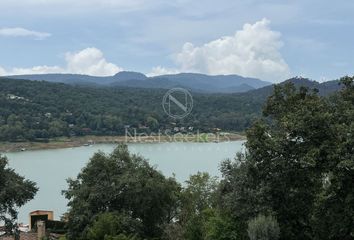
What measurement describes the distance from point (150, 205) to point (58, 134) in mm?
92367

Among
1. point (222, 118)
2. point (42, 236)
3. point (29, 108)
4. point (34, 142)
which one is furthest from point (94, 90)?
point (42, 236)

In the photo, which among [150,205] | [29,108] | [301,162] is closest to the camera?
[301,162]

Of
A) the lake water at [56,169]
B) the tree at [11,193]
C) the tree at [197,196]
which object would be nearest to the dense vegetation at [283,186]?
the tree at [197,196]

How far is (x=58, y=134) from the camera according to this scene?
111 m

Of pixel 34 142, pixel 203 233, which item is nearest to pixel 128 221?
pixel 203 233

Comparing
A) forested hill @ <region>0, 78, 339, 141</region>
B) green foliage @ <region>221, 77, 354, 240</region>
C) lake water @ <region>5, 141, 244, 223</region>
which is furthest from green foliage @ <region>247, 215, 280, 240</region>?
forested hill @ <region>0, 78, 339, 141</region>

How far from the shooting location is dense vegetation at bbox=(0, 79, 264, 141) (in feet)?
369

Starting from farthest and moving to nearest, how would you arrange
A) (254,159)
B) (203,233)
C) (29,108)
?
1. (29,108)
2. (203,233)
3. (254,159)

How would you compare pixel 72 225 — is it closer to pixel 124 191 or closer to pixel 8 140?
pixel 124 191

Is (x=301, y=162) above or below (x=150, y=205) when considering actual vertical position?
above

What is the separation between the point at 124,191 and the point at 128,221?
143cm

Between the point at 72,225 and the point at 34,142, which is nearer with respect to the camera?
the point at 72,225

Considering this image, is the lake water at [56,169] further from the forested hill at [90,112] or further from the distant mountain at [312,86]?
the forested hill at [90,112]

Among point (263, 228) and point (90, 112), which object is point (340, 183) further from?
point (90, 112)
